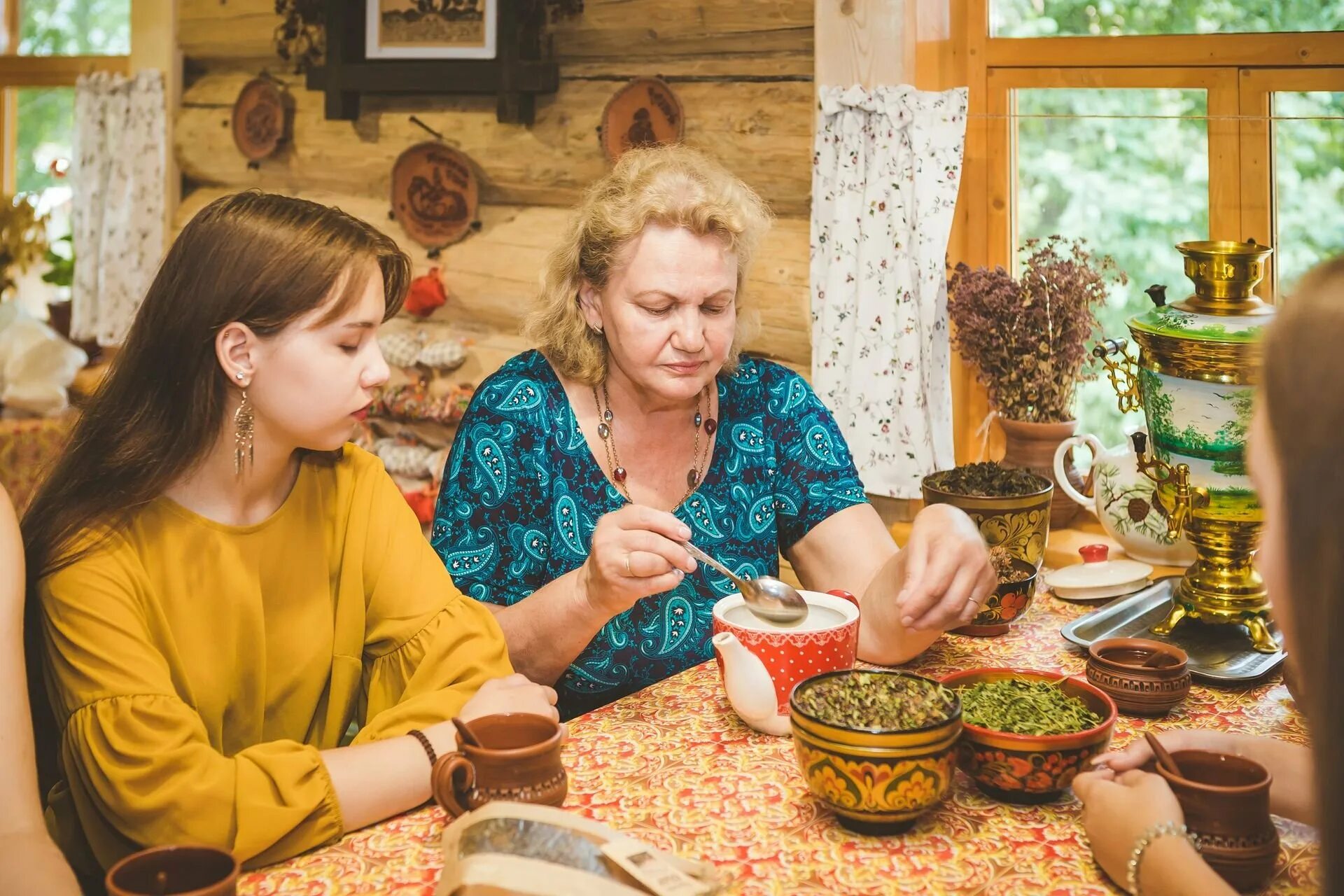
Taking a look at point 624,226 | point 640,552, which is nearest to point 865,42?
point 624,226

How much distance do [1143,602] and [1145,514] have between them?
1.17ft

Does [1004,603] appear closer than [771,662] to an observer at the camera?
No

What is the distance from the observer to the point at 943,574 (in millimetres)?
1609

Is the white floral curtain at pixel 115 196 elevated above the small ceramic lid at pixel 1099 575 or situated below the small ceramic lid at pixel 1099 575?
above

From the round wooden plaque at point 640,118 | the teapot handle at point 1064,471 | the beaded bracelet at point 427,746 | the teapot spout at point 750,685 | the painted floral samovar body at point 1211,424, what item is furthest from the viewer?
the round wooden plaque at point 640,118

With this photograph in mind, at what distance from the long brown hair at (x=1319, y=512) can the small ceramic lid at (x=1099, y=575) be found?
1.20m

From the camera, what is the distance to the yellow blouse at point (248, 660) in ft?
4.02

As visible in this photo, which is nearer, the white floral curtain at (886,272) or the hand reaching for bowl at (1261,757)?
the hand reaching for bowl at (1261,757)

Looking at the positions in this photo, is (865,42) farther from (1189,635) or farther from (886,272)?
(1189,635)

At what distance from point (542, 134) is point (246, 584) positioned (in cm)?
231

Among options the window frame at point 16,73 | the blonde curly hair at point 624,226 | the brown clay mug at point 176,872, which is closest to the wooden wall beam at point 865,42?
the blonde curly hair at point 624,226

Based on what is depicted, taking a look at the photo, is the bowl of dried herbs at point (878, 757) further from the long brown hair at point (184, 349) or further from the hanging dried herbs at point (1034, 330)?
the hanging dried herbs at point (1034, 330)

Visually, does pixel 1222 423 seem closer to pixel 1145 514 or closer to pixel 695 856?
pixel 1145 514

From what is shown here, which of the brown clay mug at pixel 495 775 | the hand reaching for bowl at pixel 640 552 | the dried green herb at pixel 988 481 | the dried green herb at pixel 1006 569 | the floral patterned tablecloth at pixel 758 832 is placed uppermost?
the dried green herb at pixel 988 481
